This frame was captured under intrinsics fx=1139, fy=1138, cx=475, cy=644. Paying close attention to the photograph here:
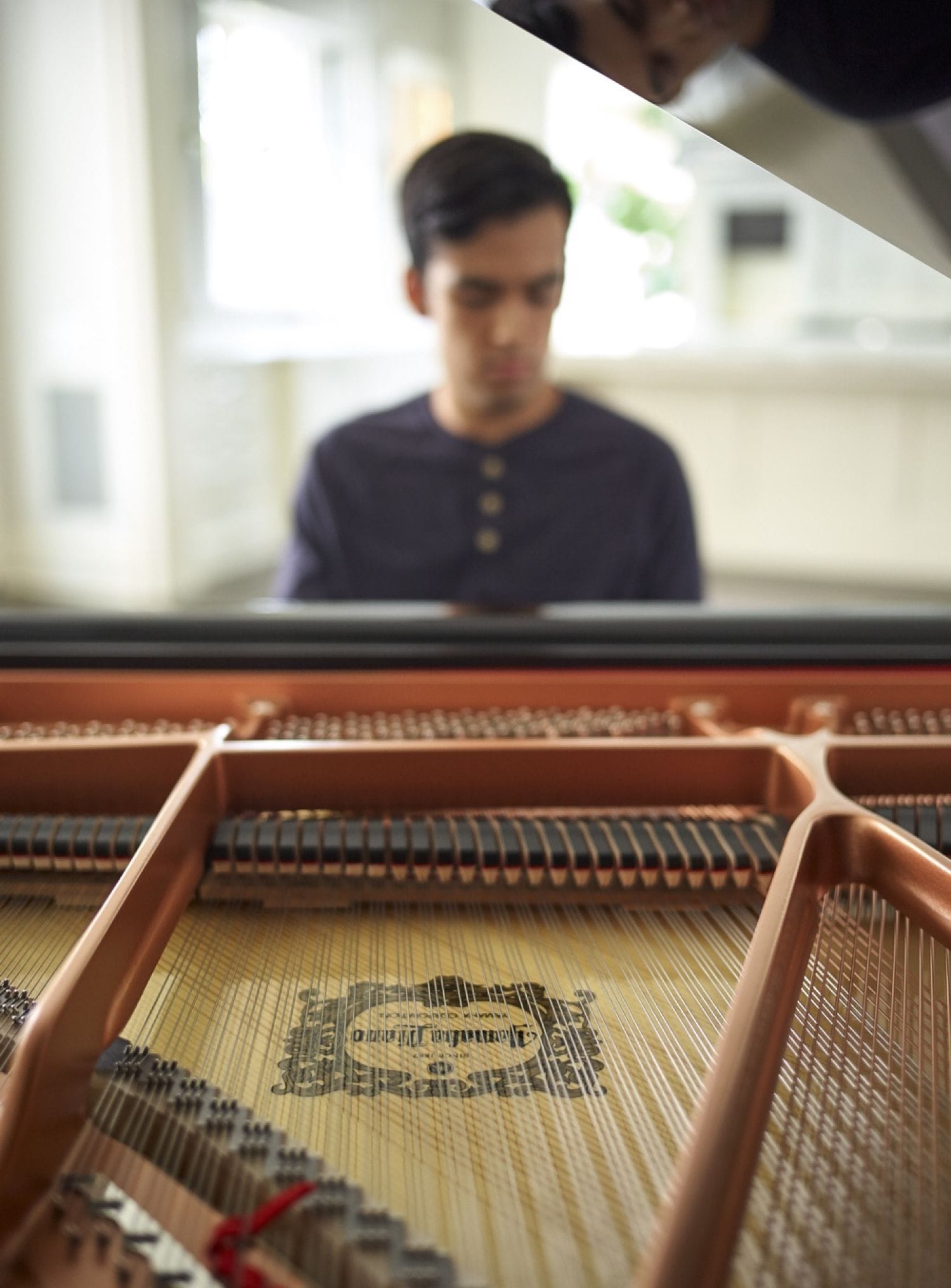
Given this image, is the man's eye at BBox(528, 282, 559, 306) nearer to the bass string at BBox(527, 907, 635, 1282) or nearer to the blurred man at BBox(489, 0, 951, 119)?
the blurred man at BBox(489, 0, 951, 119)

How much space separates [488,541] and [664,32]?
3.91 feet

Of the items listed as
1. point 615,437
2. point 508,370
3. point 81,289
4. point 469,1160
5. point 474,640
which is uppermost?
Result: point 81,289

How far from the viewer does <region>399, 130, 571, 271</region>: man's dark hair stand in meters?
1.58

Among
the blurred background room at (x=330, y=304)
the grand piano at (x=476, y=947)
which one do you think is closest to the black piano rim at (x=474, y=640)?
the grand piano at (x=476, y=947)

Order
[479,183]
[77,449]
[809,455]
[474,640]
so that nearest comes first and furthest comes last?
[474,640] → [479,183] → [77,449] → [809,455]

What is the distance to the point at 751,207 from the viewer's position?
5180mm

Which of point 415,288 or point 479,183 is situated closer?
point 479,183

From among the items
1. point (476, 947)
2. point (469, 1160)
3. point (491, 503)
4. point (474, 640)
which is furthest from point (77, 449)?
point (469, 1160)

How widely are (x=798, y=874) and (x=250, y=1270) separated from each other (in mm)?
450

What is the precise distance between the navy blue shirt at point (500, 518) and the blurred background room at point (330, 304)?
2.17 metres

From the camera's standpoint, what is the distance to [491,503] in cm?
192

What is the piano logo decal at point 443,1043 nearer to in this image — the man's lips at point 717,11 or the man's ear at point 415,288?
the man's lips at point 717,11
